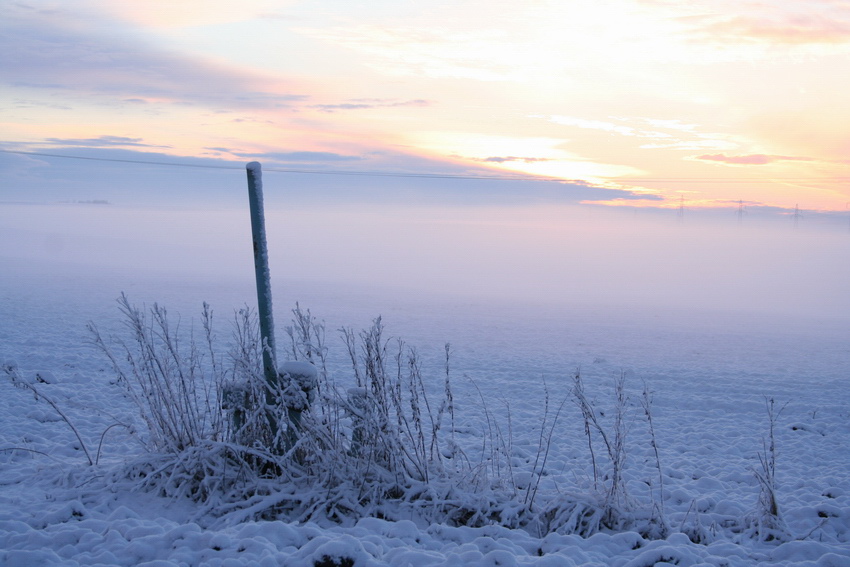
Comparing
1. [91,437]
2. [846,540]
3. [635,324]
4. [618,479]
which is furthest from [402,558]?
[635,324]

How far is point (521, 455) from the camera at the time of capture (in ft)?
21.5

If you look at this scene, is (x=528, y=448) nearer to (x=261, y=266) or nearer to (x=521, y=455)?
(x=521, y=455)

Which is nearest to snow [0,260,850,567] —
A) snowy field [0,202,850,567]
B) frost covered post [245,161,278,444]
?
snowy field [0,202,850,567]

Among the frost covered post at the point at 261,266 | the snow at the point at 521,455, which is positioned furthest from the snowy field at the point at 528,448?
the frost covered post at the point at 261,266

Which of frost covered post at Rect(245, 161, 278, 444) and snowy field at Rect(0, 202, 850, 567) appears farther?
frost covered post at Rect(245, 161, 278, 444)

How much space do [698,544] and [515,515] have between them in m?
1.28

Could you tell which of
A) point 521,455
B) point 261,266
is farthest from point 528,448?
point 261,266

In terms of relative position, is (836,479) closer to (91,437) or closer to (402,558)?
(402,558)

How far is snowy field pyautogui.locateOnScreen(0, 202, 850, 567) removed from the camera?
12.2 feet

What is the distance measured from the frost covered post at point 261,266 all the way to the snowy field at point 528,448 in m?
1.15

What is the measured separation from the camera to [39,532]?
12.1 ft

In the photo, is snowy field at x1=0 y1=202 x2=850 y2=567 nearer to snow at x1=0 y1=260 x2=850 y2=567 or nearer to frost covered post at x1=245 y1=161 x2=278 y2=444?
snow at x1=0 y1=260 x2=850 y2=567

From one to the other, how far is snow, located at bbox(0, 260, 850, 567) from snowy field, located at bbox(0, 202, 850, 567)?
0.02 meters

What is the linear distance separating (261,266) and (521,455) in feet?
11.5
